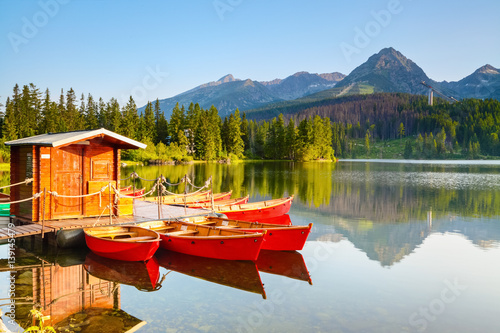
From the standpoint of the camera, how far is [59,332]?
841 centimetres

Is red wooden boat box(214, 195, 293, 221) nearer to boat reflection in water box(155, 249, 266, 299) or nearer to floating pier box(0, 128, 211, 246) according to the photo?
floating pier box(0, 128, 211, 246)

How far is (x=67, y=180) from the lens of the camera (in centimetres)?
1631

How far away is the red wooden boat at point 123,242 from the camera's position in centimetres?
1377

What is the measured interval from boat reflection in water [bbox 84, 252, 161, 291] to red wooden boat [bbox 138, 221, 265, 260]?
112 centimetres

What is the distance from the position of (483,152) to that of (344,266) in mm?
190606

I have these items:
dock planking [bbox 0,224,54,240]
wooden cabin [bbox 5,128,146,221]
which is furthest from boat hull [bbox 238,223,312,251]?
dock planking [bbox 0,224,54,240]

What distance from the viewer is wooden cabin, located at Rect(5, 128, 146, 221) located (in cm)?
1573

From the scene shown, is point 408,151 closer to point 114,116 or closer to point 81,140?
point 114,116

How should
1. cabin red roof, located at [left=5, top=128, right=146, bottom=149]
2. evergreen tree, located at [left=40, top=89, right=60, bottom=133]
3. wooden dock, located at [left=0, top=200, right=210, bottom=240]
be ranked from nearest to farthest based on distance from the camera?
1. wooden dock, located at [left=0, top=200, right=210, bottom=240]
2. cabin red roof, located at [left=5, top=128, right=146, bottom=149]
3. evergreen tree, located at [left=40, top=89, right=60, bottom=133]

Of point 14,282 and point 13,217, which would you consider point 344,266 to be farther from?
point 13,217

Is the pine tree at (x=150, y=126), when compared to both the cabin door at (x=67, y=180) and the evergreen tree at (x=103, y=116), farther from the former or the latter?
the cabin door at (x=67, y=180)

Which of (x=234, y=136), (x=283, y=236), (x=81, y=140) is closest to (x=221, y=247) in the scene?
(x=283, y=236)

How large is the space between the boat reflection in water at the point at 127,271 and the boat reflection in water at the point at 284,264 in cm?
392

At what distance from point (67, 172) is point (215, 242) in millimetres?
7440
